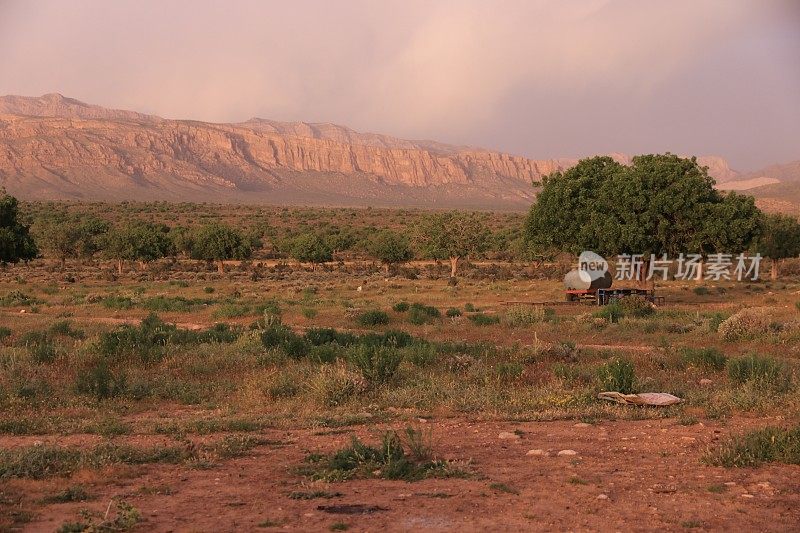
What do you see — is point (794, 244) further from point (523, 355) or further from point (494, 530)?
point (494, 530)

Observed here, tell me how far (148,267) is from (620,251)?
4452cm

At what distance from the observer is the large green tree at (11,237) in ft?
123

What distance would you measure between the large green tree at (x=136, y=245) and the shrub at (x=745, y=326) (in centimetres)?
5131

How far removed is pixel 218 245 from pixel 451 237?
68.8ft

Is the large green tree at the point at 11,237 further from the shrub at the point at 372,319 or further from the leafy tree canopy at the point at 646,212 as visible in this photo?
the leafy tree canopy at the point at 646,212

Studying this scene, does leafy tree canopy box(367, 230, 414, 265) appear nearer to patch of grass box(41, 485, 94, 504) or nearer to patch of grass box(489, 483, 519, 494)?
patch of grass box(489, 483, 519, 494)

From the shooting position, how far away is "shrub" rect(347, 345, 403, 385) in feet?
42.0

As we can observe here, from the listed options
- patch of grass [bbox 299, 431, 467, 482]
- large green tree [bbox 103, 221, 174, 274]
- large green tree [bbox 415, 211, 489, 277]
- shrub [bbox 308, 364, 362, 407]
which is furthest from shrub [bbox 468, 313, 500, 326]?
large green tree [bbox 103, 221, 174, 274]

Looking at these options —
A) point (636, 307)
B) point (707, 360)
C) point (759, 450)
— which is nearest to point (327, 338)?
point (707, 360)

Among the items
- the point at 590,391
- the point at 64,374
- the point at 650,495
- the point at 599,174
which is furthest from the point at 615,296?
the point at 650,495

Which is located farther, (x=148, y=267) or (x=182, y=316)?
(x=148, y=267)

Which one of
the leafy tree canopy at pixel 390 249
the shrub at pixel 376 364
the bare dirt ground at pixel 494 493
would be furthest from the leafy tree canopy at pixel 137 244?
the bare dirt ground at pixel 494 493

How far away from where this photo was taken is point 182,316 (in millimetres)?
28750

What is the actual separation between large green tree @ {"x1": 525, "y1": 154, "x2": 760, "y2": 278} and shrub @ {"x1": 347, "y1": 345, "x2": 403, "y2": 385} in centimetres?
Answer: 1982
